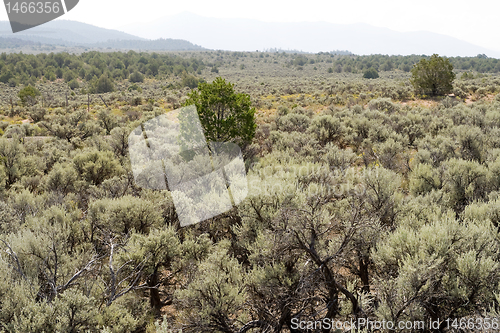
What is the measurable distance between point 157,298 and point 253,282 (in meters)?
3.27

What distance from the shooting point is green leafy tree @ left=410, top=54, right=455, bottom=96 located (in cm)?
3334

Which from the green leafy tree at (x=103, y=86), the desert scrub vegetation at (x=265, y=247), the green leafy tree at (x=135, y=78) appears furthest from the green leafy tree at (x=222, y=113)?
the green leafy tree at (x=135, y=78)

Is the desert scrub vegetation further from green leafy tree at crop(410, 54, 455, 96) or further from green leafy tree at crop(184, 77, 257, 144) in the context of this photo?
green leafy tree at crop(410, 54, 455, 96)

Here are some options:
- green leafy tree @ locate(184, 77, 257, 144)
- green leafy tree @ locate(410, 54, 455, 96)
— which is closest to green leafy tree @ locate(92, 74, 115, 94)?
green leafy tree @ locate(184, 77, 257, 144)

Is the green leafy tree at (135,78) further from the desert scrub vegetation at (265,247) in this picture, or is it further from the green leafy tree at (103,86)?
the desert scrub vegetation at (265,247)

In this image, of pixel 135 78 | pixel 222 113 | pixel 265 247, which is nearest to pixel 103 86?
pixel 135 78

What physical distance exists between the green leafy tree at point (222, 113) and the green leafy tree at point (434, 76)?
29083 millimetres

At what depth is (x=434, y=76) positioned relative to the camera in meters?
34.1

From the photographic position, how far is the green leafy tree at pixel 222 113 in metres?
16.8

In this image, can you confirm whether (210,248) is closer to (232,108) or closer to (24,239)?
(24,239)

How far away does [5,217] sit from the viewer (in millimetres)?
9016

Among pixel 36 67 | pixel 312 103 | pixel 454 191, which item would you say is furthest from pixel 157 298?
pixel 36 67

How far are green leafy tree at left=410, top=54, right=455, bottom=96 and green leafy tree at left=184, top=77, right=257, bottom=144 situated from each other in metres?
29.1

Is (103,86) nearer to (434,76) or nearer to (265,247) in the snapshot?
(434,76)
